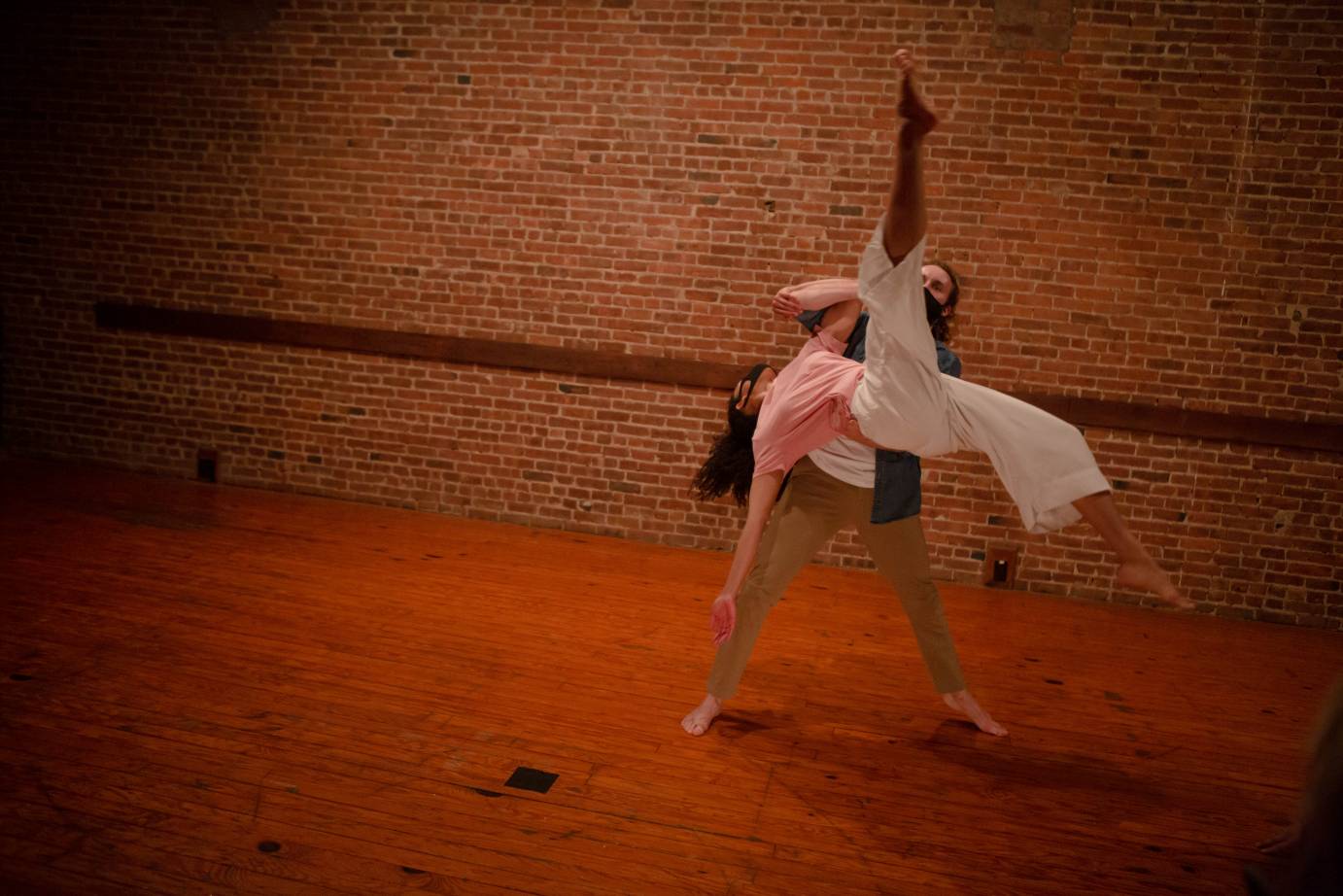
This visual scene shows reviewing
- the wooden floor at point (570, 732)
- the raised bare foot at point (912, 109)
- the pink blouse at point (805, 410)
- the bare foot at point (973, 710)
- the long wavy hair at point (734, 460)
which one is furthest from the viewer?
the bare foot at point (973, 710)

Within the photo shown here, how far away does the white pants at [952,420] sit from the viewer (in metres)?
2.36

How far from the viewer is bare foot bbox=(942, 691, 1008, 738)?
3270mm

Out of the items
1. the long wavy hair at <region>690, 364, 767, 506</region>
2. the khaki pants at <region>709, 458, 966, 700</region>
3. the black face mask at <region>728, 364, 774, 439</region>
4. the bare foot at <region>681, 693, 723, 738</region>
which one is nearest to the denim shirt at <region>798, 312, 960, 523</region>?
the khaki pants at <region>709, 458, 966, 700</region>

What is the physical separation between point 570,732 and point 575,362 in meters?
2.94

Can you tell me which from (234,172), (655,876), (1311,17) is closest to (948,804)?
(655,876)

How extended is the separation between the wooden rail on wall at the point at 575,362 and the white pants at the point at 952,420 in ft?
8.88

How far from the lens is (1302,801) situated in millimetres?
967

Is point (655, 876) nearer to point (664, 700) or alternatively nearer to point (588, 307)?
point (664, 700)

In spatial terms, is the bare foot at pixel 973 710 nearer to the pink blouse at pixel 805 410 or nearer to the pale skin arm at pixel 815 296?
the pink blouse at pixel 805 410

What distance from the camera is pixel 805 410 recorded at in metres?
2.67

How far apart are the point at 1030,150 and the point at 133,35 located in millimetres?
5627

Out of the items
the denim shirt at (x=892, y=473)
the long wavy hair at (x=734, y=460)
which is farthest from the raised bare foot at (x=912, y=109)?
the long wavy hair at (x=734, y=460)

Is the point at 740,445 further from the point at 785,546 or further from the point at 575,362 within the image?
the point at 575,362

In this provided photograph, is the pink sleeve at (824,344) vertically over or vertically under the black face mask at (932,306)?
under
